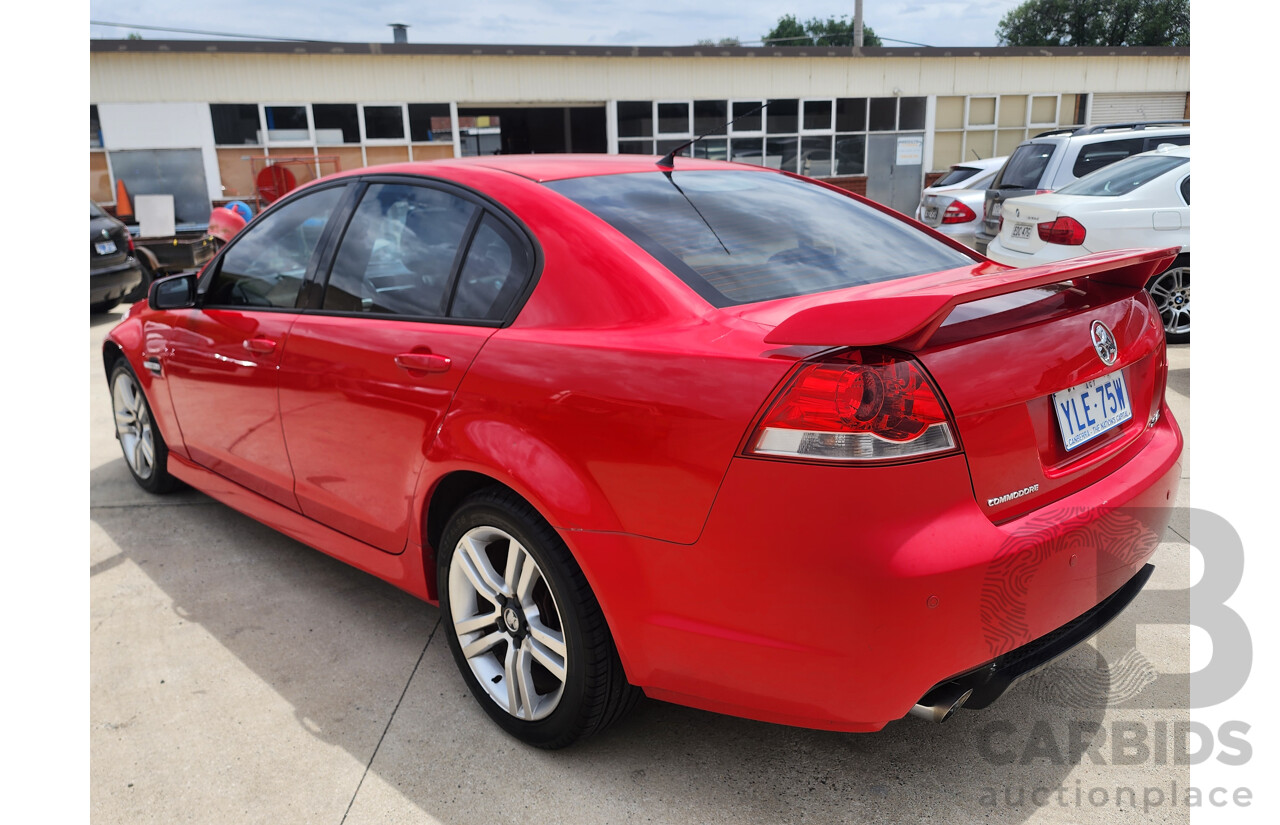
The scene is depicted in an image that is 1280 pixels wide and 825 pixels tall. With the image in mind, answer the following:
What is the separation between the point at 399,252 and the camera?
9.06ft

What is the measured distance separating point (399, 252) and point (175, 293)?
4.49 feet

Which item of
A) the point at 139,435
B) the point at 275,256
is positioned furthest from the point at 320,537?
the point at 139,435

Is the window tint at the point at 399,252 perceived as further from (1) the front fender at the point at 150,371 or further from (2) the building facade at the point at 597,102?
(2) the building facade at the point at 597,102

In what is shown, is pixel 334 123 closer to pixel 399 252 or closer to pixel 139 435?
pixel 139 435

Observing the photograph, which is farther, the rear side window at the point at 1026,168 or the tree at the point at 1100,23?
the tree at the point at 1100,23

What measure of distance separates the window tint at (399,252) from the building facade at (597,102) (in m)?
15.6

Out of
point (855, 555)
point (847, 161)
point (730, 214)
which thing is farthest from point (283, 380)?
point (847, 161)

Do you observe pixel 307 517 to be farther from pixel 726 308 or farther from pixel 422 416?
pixel 726 308

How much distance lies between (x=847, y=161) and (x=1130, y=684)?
Result: 67.3 ft

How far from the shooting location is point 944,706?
1834 millimetres

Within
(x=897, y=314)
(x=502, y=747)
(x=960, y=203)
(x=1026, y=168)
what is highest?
(x=1026, y=168)

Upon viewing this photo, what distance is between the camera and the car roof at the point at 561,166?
2.63 m

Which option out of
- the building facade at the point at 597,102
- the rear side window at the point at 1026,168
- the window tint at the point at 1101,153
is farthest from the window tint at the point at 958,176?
the building facade at the point at 597,102

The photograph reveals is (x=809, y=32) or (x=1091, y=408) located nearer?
(x=1091, y=408)
